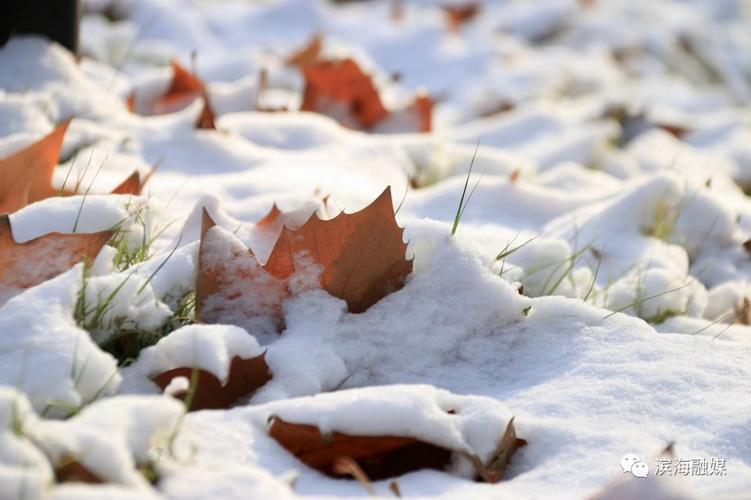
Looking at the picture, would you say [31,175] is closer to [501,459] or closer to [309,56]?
[501,459]

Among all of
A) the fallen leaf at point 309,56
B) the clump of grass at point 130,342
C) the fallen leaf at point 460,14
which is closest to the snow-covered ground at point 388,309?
the clump of grass at point 130,342

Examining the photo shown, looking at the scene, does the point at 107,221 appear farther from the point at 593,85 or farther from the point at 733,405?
the point at 593,85

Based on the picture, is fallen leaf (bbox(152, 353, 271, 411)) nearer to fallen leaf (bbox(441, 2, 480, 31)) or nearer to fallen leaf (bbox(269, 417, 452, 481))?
fallen leaf (bbox(269, 417, 452, 481))

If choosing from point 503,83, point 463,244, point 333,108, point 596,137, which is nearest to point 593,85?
point 503,83

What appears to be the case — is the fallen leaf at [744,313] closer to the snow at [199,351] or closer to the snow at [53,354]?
the snow at [199,351]

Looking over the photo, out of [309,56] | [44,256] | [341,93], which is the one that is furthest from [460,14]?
[44,256]

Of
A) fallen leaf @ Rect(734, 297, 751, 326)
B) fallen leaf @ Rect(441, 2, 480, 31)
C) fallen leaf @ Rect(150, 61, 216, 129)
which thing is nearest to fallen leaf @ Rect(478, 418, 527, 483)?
fallen leaf @ Rect(734, 297, 751, 326)
